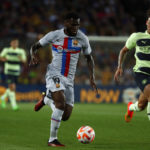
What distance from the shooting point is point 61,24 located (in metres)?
22.4

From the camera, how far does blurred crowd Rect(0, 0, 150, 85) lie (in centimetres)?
1989

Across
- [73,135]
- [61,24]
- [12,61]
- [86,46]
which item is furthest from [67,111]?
[61,24]

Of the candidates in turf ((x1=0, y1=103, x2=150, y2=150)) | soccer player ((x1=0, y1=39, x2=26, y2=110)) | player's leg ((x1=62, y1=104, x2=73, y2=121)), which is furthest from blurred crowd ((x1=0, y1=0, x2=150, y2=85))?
player's leg ((x1=62, y1=104, x2=73, y2=121))

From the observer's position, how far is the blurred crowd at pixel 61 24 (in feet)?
65.3

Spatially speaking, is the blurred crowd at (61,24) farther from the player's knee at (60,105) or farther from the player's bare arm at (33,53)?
the player's knee at (60,105)

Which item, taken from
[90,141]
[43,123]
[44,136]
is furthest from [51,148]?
[43,123]

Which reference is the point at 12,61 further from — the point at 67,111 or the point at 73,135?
the point at 67,111

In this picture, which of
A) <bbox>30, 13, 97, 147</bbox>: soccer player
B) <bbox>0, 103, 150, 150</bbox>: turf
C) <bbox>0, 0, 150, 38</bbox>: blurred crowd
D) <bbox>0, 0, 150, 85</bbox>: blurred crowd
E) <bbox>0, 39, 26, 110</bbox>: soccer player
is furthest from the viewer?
<bbox>0, 0, 150, 38</bbox>: blurred crowd

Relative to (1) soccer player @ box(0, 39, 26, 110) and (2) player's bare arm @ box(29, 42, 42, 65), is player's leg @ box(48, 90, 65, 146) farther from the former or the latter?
(1) soccer player @ box(0, 39, 26, 110)

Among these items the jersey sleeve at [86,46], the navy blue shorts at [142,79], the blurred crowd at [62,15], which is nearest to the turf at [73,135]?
the navy blue shorts at [142,79]

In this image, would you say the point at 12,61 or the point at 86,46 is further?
the point at 12,61

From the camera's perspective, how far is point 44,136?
809cm

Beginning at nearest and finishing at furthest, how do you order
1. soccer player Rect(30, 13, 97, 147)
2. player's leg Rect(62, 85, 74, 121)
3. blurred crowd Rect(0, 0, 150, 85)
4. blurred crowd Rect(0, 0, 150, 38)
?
soccer player Rect(30, 13, 97, 147)
player's leg Rect(62, 85, 74, 121)
blurred crowd Rect(0, 0, 150, 85)
blurred crowd Rect(0, 0, 150, 38)

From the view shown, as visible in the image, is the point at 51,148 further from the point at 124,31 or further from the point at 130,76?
the point at 124,31
